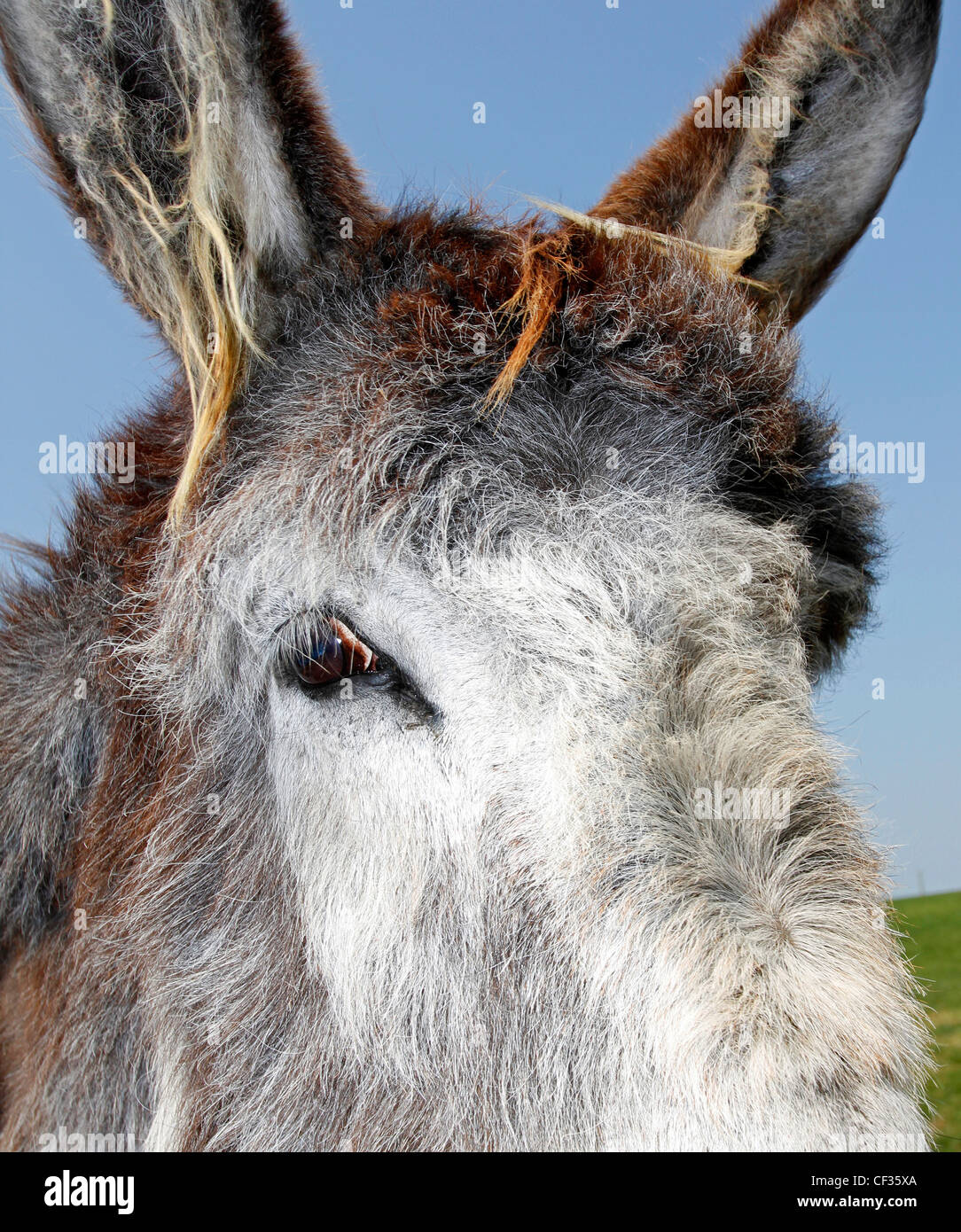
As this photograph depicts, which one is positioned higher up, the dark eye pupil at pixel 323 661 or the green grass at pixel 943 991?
the dark eye pupil at pixel 323 661

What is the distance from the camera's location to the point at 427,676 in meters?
2.33

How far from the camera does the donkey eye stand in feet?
7.99

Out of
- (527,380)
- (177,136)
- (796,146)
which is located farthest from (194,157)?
(796,146)

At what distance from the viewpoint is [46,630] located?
3.28m

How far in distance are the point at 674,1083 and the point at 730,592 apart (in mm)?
1220

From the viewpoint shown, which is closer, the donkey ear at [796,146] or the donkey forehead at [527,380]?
the donkey forehead at [527,380]

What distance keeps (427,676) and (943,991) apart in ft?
69.4

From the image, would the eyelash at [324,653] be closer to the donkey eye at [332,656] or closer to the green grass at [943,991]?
the donkey eye at [332,656]

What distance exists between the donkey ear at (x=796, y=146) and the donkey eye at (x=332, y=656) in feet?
6.84

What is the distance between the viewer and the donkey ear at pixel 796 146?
3.23m

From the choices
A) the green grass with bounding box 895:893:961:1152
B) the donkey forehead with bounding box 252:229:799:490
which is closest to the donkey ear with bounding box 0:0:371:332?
the donkey forehead with bounding box 252:229:799:490

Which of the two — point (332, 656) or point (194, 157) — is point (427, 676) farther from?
point (194, 157)

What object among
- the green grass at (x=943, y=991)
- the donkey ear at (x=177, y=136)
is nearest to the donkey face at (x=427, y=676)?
the donkey ear at (x=177, y=136)

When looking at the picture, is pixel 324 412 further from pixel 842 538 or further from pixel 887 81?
pixel 887 81
